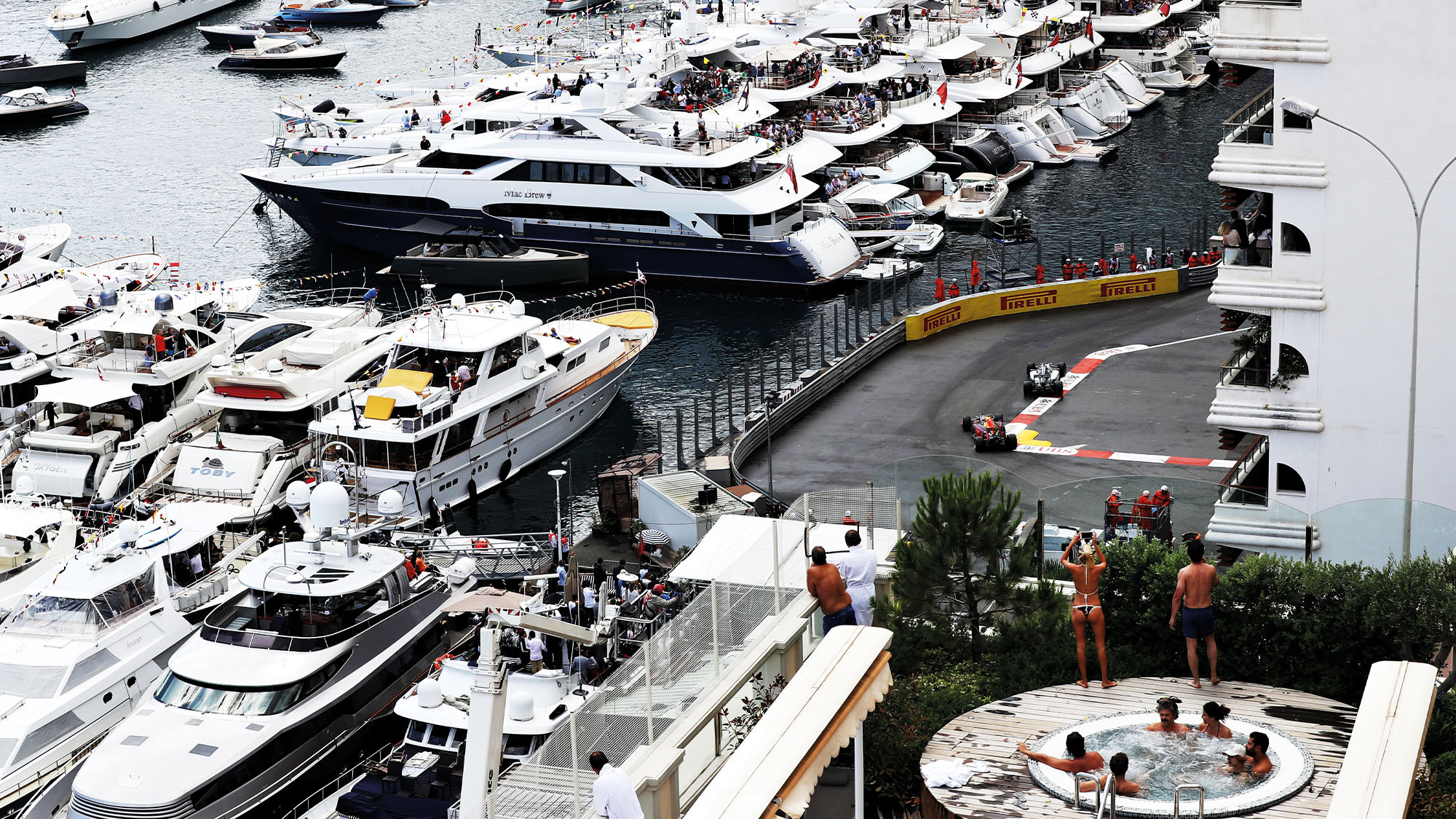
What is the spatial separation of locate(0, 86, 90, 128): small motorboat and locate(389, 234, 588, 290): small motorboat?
3779cm

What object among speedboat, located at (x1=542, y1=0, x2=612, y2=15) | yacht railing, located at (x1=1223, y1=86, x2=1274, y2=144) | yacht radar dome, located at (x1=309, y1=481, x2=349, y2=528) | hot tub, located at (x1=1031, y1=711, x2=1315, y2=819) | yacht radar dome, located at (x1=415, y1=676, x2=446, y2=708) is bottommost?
yacht radar dome, located at (x1=415, y1=676, x2=446, y2=708)

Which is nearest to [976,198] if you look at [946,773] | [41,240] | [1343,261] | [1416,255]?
[41,240]

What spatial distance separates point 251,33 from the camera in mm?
118562

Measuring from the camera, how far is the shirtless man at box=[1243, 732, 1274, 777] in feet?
72.9

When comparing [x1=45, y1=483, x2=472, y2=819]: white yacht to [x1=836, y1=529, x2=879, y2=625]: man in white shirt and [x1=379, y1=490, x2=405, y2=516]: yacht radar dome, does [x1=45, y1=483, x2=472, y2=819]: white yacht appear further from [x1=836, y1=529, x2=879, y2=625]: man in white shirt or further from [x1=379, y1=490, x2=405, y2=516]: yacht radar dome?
[x1=836, y1=529, x2=879, y2=625]: man in white shirt

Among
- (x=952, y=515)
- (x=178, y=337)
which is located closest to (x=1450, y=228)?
(x=952, y=515)

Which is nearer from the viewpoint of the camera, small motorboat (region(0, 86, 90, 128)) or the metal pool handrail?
the metal pool handrail

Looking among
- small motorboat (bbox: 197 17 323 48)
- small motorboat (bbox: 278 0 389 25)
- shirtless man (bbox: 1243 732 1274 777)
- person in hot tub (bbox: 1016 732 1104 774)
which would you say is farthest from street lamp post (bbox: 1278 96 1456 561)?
small motorboat (bbox: 278 0 389 25)

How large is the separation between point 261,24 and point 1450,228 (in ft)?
332

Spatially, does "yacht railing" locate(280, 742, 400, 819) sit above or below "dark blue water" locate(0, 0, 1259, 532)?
below

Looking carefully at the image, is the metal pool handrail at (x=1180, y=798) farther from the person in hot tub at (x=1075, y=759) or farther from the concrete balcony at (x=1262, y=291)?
the concrete balcony at (x=1262, y=291)

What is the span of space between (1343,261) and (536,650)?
53.6 feet

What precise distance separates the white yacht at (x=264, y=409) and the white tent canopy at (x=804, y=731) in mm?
22260

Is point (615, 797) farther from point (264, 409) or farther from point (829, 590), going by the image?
point (264, 409)
